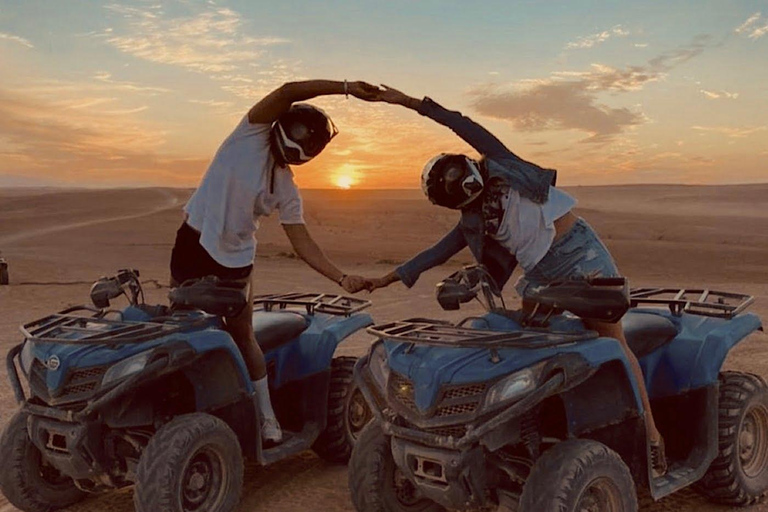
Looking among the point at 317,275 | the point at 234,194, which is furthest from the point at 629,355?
the point at 317,275

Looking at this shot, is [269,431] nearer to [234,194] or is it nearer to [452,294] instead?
[234,194]

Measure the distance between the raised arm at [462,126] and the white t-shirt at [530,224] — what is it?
0.29 meters

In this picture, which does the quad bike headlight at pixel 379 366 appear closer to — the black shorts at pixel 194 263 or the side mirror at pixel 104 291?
the black shorts at pixel 194 263

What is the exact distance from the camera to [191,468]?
4.87 m

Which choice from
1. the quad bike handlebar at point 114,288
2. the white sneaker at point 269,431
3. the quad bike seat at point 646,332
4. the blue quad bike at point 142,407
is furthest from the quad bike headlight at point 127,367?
the quad bike seat at point 646,332

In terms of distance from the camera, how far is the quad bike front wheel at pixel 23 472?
5.24m

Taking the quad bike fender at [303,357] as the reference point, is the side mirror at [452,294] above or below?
above

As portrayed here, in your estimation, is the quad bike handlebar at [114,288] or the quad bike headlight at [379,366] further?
the quad bike handlebar at [114,288]

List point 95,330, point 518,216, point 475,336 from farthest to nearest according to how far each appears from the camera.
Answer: point 95,330
point 518,216
point 475,336

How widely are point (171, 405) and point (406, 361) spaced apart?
1.78 meters

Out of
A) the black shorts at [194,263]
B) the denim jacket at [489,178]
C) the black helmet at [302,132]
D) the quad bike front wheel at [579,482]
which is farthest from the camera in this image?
the black shorts at [194,263]

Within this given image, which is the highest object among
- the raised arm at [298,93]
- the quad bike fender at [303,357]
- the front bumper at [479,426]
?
the raised arm at [298,93]

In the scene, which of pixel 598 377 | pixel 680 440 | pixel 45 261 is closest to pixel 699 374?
pixel 680 440

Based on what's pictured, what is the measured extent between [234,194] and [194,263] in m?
0.50
